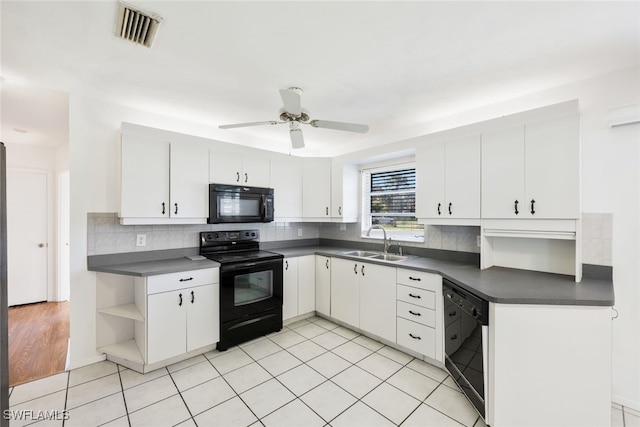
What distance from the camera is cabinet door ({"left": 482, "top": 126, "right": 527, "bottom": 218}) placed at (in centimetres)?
224

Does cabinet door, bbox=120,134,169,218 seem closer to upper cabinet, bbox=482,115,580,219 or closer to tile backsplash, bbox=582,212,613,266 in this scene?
upper cabinet, bbox=482,115,580,219

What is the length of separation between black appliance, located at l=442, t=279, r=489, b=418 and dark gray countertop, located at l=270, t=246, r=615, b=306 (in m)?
0.09

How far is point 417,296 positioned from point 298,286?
1.51 metres

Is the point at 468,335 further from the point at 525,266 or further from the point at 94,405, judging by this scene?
the point at 94,405

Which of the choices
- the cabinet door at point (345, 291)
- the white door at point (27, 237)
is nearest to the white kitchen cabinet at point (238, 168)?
the cabinet door at point (345, 291)

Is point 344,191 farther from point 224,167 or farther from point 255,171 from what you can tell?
point 224,167

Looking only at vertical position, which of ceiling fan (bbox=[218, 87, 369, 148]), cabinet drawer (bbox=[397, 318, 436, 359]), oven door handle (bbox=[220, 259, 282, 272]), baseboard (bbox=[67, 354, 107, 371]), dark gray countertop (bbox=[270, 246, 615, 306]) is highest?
ceiling fan (bbox=[218, 87, 369, 148])

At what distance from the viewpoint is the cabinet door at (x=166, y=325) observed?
93.8 inches

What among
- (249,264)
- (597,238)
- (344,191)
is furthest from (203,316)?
(597,238)

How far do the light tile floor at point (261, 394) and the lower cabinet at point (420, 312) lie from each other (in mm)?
176

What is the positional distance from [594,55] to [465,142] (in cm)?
95

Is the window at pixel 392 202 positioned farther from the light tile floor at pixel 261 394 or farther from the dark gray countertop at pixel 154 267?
the dark gray countertop at pixel 154 267

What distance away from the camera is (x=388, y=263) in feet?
9.30

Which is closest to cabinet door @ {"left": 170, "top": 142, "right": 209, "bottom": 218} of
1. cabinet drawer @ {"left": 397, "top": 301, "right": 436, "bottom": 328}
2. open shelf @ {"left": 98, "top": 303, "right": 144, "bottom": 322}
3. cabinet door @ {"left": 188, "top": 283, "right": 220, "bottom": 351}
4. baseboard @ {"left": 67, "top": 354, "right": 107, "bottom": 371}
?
cabinet door @ {"left": 188, "top": 283, "right": 220, "bottom": 351}
